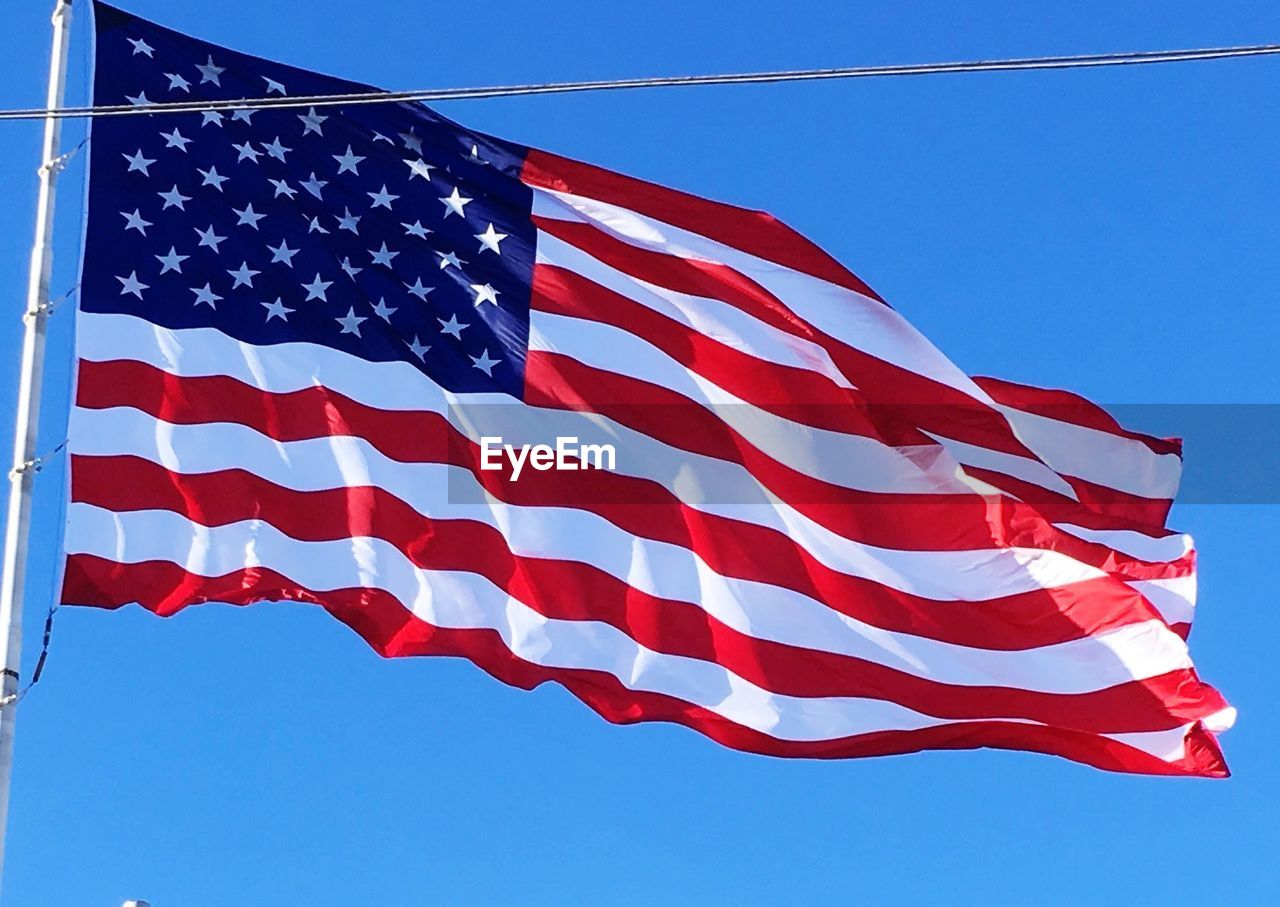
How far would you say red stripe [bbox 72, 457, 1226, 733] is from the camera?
45.6 feet

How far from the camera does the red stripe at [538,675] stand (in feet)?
44.1

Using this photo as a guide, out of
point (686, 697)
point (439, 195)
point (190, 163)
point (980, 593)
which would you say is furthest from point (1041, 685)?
point (190, 163)

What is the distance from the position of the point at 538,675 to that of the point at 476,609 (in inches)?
23.0

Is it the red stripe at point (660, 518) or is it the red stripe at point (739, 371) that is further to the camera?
the red stripe at point (739, 371)

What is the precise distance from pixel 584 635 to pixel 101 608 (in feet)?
10.1

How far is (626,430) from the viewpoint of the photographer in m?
15.2

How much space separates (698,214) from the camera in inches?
624

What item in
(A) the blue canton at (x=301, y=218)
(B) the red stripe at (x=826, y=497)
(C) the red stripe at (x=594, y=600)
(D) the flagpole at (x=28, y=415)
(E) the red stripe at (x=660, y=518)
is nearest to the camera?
(D) the flagpole at (x=28, y=415)

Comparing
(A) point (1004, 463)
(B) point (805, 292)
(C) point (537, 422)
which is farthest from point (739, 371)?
(A) point (1004, 463)

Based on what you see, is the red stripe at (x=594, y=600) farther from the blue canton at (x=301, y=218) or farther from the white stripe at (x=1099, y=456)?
the white stripe at (x=1099, y=456)

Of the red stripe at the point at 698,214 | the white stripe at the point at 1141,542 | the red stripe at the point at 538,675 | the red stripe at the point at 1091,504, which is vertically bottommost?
the red stripe at the point at 538,675

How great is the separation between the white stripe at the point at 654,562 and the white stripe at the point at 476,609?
403 millimetres

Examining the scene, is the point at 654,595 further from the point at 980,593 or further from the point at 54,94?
the point at 54,94

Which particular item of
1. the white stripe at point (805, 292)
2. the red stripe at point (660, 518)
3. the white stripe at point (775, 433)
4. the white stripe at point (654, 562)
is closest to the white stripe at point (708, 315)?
the white stripe at point (805, 292)
